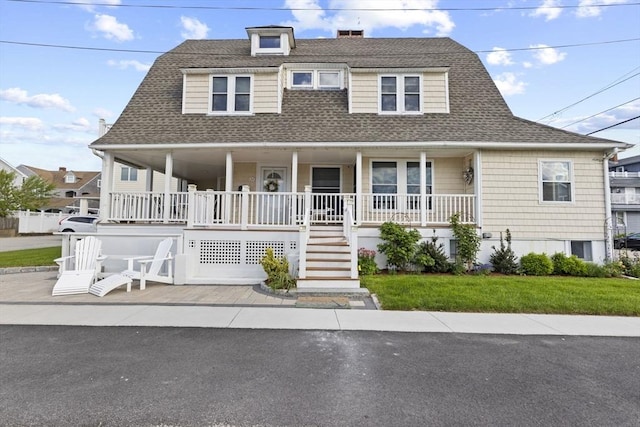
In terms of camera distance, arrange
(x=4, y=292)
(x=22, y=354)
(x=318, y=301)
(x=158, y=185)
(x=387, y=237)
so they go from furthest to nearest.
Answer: (x=158, y=185)
(x=387, y=237)
(x=4, y=292)
(x=318, y=301)
(x=22, y=354)

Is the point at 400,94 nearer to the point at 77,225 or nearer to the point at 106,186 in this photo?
the point at 106,186

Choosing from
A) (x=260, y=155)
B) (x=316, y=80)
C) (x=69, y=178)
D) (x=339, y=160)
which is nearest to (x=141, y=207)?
(x=260, y=155)

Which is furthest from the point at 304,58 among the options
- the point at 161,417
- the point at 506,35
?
the point at 161,417

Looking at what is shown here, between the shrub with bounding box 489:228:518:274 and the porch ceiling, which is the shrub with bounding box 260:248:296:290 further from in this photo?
the shrub with bounding box 489:228:518:274

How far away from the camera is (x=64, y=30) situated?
11516mm

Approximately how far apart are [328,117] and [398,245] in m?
5.15

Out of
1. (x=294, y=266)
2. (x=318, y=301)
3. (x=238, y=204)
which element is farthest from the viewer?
(x=238, y=204)

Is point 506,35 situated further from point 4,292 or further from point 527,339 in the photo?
point 4,292

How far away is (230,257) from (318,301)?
3341 mm

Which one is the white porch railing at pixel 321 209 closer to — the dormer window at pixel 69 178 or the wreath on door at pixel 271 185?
the wreath on door at pixel 271 185

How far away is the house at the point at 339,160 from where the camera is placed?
923 cm

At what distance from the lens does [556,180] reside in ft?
33.7

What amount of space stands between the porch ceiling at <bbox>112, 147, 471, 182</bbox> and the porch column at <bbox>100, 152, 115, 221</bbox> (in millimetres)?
358

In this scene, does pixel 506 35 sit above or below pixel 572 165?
above
